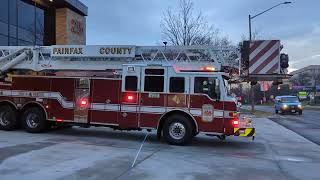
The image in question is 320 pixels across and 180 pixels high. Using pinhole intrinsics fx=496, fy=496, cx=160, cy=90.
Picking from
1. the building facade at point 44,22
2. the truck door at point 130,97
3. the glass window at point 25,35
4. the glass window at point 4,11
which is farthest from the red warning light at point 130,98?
the glass window at point 25,35

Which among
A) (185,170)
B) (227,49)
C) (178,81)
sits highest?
(227,49)

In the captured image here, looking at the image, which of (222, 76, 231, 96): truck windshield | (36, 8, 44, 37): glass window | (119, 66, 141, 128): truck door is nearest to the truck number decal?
(222, 76, 231, 96): truck windshield

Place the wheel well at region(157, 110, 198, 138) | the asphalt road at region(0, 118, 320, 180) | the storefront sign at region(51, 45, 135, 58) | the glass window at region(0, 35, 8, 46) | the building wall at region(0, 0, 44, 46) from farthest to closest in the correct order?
the building wall at region(0, 0, 44, 46) → the glass window at region(0, 35, 8, 46) → the storefront sign at region(51, 45, 135, 58) → the wheel well at region(157, 110, 198, 138) → the asphalt road at region(0, 118, 320, 180)

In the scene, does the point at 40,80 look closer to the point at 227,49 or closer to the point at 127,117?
the point at 127,117

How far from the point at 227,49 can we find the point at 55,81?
235 inches

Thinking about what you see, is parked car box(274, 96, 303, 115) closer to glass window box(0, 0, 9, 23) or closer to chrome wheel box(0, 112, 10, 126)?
glass window box(0, 0, 9, 23)

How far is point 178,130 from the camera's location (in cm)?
1509

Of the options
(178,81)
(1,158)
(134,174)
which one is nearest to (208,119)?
(178,81)

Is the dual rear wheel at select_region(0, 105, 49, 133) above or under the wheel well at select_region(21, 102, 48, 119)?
under

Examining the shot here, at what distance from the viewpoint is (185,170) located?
10.7 m

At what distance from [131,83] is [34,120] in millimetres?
4046

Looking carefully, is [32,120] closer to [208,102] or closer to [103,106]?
[103,106]

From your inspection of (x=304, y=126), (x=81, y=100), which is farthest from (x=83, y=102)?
(x=304, y=126)

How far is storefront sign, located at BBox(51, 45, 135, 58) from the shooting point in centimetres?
1616
